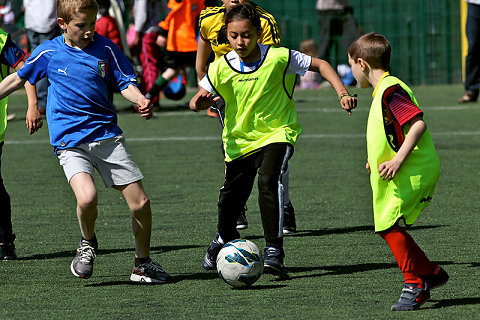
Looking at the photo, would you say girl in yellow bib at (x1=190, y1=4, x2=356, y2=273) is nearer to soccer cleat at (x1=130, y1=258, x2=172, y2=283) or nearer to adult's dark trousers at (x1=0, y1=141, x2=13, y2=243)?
soccer cleat at (x1=130, y1=258, x2=172, y2=283)

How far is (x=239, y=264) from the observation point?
5.32 m

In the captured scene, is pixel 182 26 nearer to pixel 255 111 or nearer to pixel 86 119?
pixel 255 111

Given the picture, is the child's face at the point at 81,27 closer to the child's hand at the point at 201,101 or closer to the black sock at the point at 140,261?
the child's hand at the point at 201,101

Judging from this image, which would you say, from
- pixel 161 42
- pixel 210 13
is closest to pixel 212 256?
pixel 210 13

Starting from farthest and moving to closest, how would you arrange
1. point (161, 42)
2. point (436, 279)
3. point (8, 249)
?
point (161, 42) < point (8, 249) < point (436, 279)

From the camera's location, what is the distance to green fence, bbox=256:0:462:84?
19.7 meters

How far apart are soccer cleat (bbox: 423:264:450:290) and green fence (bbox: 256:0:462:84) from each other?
15.1 m

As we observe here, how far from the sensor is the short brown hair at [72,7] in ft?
17.7

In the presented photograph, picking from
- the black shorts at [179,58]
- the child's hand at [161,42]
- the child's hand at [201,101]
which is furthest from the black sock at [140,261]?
Result: the child's hand at [161,42]

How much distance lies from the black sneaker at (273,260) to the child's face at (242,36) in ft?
3.70

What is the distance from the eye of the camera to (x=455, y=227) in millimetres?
6824

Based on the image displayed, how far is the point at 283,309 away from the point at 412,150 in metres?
0.98

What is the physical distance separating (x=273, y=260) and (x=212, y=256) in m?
0.51

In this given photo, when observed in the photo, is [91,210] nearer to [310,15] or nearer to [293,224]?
[293,224]
